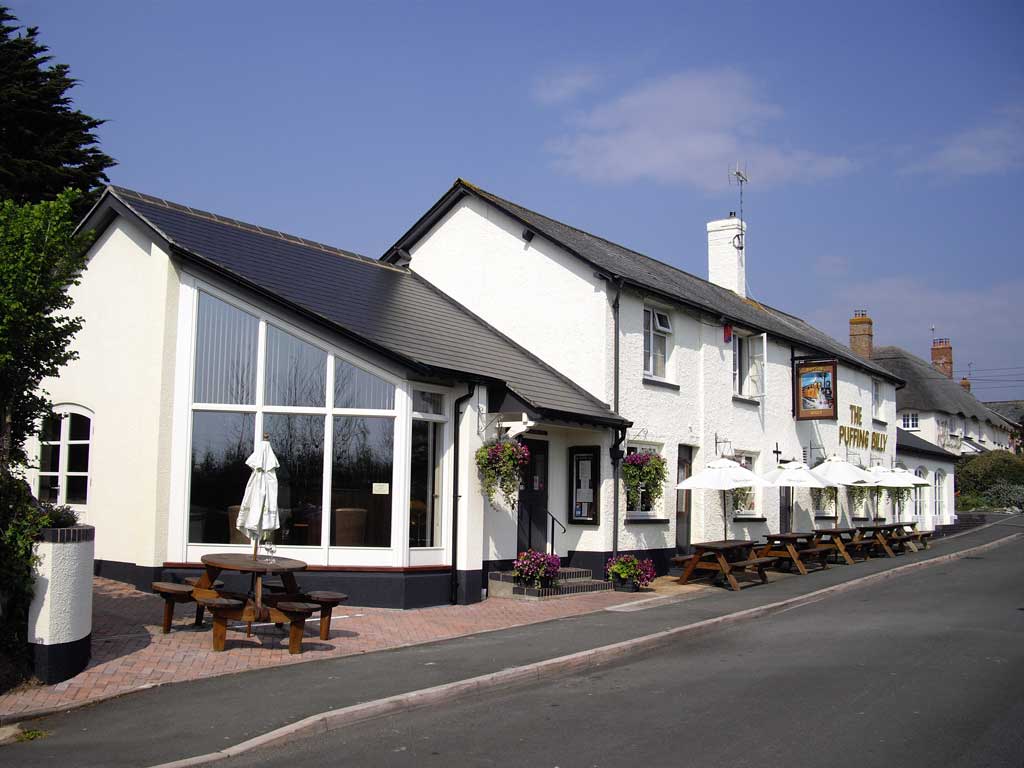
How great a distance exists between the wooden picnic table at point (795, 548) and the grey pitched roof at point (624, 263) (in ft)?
15.9

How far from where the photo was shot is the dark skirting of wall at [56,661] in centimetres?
864

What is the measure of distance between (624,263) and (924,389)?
131 feet

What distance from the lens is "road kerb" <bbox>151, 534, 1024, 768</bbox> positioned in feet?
23.0

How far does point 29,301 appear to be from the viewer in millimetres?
9297

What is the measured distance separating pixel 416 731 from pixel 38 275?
5.72 meters

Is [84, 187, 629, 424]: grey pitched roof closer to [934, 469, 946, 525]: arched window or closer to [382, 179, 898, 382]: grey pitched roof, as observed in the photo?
[382, 179, 898, 382]: grey pitched roof

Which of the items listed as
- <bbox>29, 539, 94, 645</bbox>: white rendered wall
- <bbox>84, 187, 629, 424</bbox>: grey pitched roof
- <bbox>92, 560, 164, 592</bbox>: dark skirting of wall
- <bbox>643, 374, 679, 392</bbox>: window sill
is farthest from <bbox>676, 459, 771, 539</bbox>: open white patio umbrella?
<bbox>29, 539, 94, 645</bbox>: white rendered wall

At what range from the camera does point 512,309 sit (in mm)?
19141

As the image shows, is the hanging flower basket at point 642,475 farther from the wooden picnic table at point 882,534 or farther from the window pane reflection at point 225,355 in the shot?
the wooden picnic table at point 882,534

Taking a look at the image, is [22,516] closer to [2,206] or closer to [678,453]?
[2,206]

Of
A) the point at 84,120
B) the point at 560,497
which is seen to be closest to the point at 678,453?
the point at 560,497

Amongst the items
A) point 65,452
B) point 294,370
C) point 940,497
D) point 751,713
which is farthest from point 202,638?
point 940,497

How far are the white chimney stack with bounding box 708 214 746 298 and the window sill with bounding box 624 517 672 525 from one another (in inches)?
488

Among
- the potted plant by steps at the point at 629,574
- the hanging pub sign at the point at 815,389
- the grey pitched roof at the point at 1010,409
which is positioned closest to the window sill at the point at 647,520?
the potted plant by steps at the point at 629,574
